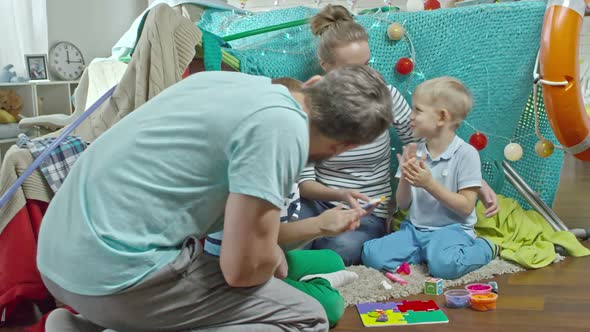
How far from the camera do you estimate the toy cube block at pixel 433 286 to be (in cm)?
171

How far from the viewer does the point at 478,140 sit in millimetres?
2188

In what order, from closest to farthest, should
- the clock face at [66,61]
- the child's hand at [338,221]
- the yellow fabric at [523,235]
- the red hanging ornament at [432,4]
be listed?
the child's hand at [338,221], the yellow fabric at [523,235], the red hanging ornament at [432,4], the clock face at [66,61]

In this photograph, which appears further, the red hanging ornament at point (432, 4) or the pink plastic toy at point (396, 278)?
the red hanging ornament at point (432, 4)

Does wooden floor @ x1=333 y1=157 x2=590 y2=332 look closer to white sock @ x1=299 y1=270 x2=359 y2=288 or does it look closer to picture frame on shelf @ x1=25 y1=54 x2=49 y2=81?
white sock @ x1=299 y1=270 x2=359 y2=288

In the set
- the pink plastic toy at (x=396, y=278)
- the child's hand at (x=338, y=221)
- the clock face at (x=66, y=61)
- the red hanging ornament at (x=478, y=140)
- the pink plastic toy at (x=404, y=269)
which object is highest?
the child's hand at (x=338, y=221)

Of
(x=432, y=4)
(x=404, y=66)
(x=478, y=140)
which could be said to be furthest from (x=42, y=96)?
(x=478, y=140)

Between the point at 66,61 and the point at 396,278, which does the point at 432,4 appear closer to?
the point at 396,278

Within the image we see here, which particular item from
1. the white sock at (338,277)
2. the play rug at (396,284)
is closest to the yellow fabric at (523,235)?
the play rug at (396,284)

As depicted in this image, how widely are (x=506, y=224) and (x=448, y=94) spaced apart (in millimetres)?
494

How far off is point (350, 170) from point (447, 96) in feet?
1.22

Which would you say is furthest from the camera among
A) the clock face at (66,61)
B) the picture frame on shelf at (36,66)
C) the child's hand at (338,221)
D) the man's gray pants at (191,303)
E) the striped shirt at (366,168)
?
the clock face at (66,61)

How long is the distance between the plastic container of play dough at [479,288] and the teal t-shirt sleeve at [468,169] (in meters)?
0.34

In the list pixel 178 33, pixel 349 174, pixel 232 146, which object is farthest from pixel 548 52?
pixel 232 146

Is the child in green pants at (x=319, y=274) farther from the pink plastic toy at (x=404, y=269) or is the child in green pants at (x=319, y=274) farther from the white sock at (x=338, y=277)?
the pink plastic toy at (x=404, y=269)
